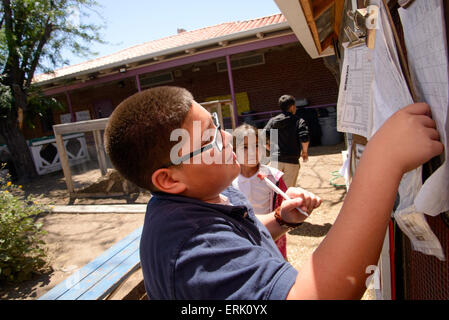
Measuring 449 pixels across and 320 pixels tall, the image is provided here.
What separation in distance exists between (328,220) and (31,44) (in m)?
12.4

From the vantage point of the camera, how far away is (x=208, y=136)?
3.17 feet

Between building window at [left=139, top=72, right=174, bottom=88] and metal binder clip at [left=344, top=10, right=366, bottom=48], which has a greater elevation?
building window at [left=139, top=72, right=174, bottom=88]

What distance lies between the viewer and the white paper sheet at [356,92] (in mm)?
1026

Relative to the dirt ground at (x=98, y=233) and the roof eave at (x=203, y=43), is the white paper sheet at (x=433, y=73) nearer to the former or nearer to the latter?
the dirt ground at (x=98, y=233)

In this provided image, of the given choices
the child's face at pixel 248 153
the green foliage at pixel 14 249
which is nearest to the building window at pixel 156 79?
the green foliage at pixel 14 249

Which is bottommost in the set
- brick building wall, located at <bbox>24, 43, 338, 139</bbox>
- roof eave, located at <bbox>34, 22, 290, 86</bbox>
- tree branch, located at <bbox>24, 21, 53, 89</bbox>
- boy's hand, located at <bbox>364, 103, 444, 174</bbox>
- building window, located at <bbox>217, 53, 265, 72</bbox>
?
boy's hand, located at <bbox>364, 103, 444, 174</bbox>

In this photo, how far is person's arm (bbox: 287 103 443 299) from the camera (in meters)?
0.57

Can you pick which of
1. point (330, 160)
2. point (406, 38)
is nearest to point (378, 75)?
point (406, 38)

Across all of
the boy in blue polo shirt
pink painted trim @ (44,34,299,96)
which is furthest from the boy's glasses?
pink painted trim @ (44,34,299,96)

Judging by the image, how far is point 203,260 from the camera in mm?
697

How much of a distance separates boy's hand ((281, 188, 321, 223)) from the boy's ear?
0.50 metres

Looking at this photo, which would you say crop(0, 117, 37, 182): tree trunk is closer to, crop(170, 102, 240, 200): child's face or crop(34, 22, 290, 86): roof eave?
crop(34, 22, 290, 86): roof eave

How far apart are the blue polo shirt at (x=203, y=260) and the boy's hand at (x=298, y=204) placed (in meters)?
0.40
